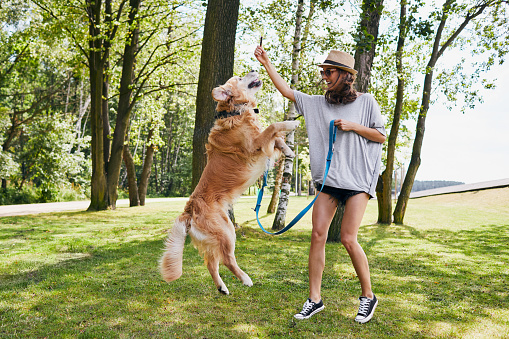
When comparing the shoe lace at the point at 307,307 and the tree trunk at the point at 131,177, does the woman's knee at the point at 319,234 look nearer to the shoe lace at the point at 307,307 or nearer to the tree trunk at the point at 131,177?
the shoe lace at the point at 307,307

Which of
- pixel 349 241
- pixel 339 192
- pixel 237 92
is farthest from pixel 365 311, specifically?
pixel 237 92

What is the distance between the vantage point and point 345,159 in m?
3.28

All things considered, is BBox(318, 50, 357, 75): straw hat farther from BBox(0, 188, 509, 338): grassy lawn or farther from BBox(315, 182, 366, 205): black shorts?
BBox(0, 188, 509, 338): grassy lawn

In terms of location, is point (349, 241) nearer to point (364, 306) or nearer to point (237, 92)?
point (364, 306)

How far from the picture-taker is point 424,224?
13328mm

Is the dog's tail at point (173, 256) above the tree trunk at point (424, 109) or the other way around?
the other way around

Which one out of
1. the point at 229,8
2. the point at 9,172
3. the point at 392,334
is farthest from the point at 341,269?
the point at 9,172

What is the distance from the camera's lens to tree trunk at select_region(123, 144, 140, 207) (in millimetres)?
17531

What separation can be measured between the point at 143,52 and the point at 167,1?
4013 mm

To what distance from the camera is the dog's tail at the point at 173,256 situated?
11.3 feet

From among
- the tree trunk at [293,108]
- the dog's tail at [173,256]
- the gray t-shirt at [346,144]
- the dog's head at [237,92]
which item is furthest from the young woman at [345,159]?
the tree trunk at [293,108]

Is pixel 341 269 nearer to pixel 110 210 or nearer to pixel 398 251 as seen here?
pixel 398 251

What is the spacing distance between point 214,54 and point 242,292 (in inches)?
169

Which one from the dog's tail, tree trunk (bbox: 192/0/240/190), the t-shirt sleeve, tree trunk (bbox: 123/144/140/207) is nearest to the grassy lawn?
the dog's tail
